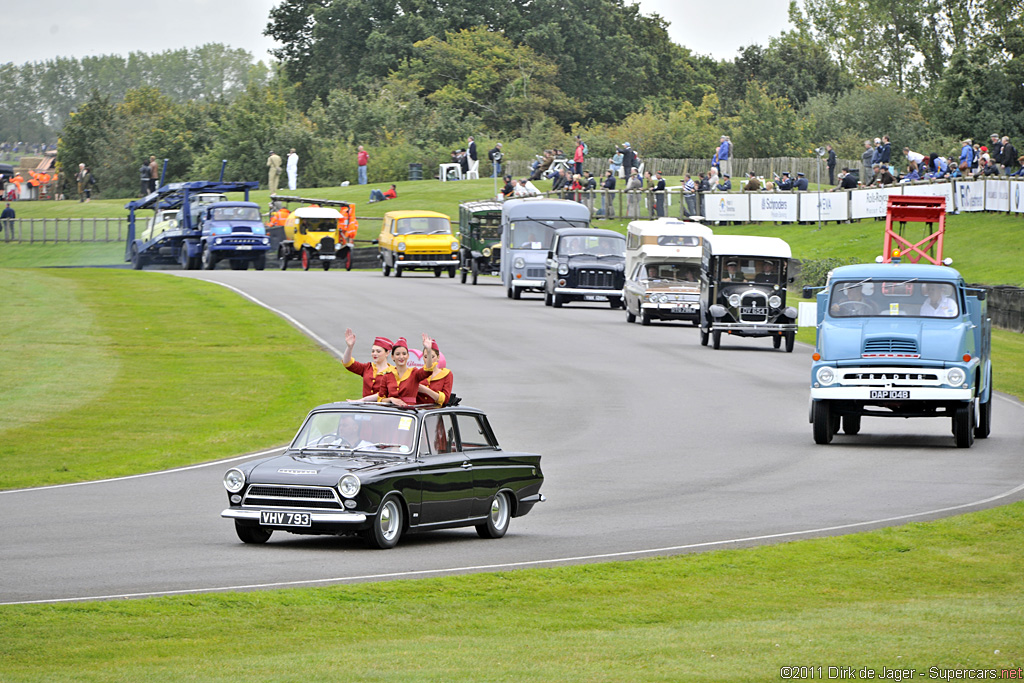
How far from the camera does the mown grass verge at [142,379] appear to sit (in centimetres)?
2088

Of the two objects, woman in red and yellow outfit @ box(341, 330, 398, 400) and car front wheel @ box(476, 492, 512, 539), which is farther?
woman in red and yellow outfit @ box(341, 330, 398, 400)

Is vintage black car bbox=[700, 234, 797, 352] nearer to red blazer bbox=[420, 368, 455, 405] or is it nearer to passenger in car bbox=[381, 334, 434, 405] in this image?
red blazer bbox=[420, 368, 455, 405]

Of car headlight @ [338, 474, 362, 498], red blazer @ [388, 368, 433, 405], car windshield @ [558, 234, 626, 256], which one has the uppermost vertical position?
car windshield @ [558, 234, 626, 256]

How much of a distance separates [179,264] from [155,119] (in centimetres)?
4981

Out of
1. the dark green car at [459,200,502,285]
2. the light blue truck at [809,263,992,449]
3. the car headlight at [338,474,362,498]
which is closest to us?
the car headlight at [338,474,362,498]

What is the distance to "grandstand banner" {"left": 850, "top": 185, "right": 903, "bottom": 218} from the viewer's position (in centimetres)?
5209

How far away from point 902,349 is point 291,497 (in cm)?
1066

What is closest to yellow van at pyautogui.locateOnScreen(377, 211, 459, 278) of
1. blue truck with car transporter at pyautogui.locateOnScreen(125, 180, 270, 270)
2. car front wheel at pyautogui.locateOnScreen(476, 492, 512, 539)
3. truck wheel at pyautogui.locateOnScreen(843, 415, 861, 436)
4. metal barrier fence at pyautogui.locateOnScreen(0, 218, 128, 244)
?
blue truck with car transporter at pyautogui.locateOnScreen(125, 180, 270, 270)

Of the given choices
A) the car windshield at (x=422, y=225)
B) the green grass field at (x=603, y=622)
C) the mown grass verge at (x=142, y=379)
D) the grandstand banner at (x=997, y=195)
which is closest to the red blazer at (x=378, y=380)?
the green grass field at (x=603, y=622)

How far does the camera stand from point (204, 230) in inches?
2158

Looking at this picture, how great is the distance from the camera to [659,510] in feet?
50.4

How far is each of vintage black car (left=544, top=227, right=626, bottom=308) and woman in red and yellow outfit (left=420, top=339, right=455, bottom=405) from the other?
29120 mm

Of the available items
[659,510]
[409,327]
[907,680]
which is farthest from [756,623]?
[409,327]

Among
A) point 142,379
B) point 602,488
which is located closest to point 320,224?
point 142,379
